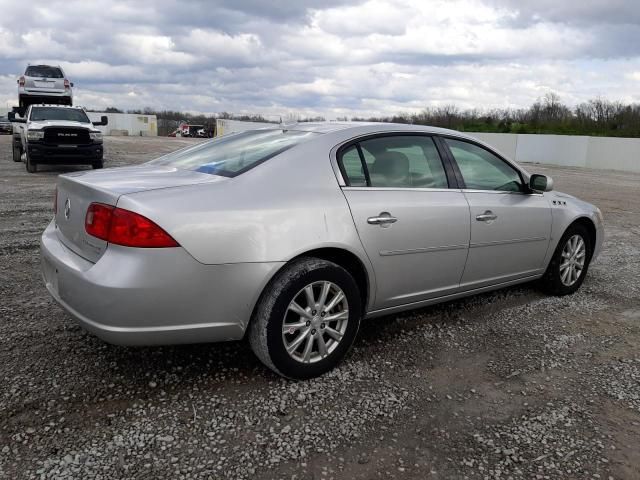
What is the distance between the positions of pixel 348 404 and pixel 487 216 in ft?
6.21

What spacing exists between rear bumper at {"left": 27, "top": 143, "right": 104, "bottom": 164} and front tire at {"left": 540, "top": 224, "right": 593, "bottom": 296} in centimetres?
1302

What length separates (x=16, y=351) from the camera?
3500mm

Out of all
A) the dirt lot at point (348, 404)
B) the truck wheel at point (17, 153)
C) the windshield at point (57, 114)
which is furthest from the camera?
the truck wheel at point (17, 153)

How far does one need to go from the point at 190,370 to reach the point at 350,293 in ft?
3.57

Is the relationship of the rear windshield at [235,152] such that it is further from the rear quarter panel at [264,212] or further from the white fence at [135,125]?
the white fence at [135,125]

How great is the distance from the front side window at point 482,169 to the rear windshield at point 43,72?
21.7 metres

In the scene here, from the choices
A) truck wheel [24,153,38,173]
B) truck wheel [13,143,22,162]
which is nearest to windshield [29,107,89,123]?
truck wheel [24,153,38,173]

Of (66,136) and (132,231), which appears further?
(66,136)

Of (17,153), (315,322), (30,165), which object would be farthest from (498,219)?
(17,153)

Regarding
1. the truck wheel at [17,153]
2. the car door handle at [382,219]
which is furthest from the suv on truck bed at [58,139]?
the car door handle at [382,219]

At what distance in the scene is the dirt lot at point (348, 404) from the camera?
2523 millimetres

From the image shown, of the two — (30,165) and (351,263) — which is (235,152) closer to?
Answer: (351,263)

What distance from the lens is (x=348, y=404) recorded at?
3043 millimetres

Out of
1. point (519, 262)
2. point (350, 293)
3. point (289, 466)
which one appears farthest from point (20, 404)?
point (519, 262)
